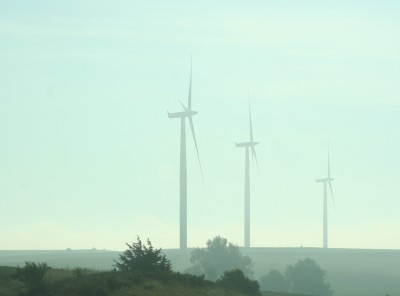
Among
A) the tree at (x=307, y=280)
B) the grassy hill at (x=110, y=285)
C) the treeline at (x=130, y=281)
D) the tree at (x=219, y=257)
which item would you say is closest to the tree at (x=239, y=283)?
the treeline at (x=130, y=281)

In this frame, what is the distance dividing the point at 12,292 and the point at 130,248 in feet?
48.5

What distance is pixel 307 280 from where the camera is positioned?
159750 millimetres

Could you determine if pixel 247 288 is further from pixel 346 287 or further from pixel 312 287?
pixel 346 287

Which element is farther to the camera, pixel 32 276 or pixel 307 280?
pixel 307 280

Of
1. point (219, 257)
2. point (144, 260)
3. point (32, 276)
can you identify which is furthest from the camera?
point (219, 257)

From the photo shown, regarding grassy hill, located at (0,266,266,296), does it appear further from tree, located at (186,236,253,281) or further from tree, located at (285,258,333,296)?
tree, located at (186,236,253,281)

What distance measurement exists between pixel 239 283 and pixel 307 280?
83273mm

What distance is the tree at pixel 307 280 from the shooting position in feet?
516

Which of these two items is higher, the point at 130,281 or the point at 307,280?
the point at 307,280

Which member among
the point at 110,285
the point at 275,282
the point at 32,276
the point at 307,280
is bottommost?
the point at 110,285

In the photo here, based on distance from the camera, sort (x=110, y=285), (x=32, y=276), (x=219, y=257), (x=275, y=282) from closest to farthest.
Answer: (x=110, y=285) < (x=32, y=276) < (x=275, y=282) < (x=219, y=257)

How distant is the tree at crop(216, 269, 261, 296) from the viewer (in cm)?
7593

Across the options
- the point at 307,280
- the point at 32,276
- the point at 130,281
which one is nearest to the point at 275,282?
the point at 307,280

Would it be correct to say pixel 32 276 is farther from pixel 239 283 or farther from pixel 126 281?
pixel 239 283
